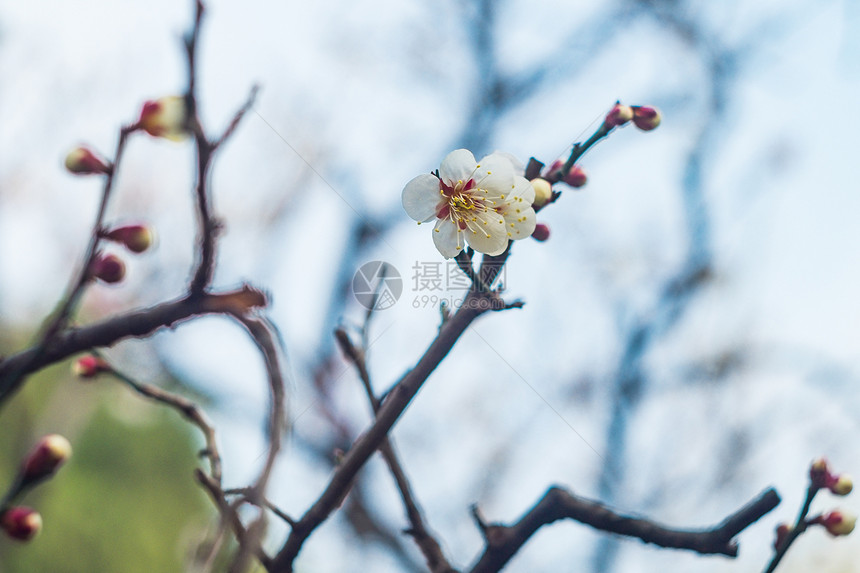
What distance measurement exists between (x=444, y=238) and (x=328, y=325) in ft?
8.56

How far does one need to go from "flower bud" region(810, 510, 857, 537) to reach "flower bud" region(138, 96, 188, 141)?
2.50 feet

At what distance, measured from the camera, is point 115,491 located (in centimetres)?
773

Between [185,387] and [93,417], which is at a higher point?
Result: [185,387]

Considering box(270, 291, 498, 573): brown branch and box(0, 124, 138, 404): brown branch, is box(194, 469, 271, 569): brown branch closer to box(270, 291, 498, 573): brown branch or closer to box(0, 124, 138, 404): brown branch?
box(270, 291, 498, 573): brown branch

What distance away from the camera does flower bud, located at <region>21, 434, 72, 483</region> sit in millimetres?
447

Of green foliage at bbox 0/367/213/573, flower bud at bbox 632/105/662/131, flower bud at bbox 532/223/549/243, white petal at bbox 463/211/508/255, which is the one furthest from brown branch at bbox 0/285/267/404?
green foliage at bbox 0/367/213/573

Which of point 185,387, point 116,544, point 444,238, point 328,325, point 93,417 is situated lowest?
point 116,544

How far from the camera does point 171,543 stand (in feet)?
25.6

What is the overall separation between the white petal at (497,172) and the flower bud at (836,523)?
1.70 ft

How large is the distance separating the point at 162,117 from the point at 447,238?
0.86 ft

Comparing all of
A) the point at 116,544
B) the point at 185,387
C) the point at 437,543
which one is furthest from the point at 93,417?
the point at 437,543

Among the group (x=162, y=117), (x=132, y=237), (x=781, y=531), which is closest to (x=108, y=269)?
(x=132, y=237)

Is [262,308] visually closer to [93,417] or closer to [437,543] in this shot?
[437,543]

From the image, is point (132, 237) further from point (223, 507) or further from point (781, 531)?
point (781, 531)
